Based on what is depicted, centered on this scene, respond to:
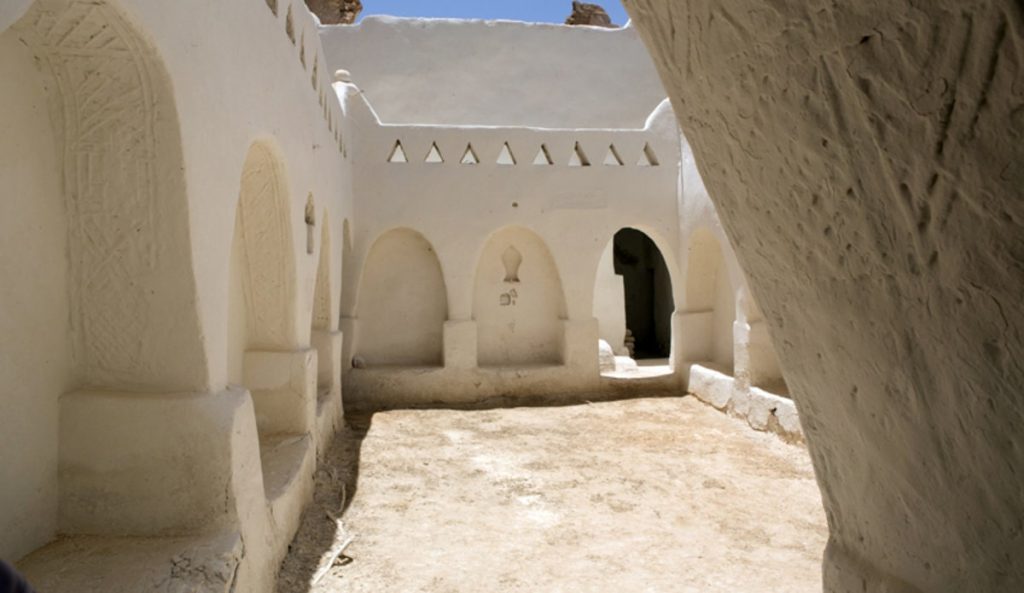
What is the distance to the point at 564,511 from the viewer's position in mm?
4551

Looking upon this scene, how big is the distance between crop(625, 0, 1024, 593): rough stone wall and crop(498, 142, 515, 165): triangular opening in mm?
7307

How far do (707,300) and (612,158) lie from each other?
230cm

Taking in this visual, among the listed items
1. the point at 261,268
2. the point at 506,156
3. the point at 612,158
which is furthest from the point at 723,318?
the point at 261,268

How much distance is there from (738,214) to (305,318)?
415 cm

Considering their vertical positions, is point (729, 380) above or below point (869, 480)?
below

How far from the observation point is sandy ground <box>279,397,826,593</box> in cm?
359

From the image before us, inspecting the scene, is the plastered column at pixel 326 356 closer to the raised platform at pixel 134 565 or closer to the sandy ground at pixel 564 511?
the sandy ground at pixel 564 511

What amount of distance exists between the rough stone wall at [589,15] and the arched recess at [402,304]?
9.54 metres

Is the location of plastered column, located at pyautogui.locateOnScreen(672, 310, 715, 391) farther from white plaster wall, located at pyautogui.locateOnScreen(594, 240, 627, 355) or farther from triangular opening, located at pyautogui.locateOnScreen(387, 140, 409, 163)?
triangular opening, located at pyautogui.locateOnScreen(387, 140, 409, 163)

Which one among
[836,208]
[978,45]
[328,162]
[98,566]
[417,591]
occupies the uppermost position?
[328,162]

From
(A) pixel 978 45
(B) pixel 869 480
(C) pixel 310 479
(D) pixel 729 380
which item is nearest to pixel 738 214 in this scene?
(B) pixel 869 480

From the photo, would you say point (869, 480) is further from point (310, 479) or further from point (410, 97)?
point (410, 97)

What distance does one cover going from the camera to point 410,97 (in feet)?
38.2

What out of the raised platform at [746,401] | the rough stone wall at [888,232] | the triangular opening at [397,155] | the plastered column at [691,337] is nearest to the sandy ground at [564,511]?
the raised platform at [746,401]
